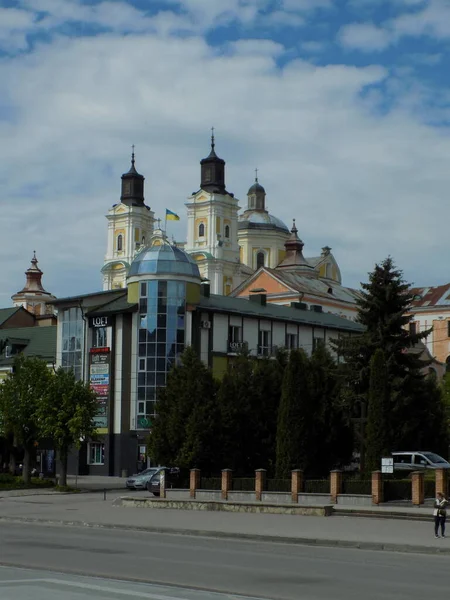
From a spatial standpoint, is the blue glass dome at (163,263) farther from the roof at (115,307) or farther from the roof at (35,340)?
the roof at (35,340)

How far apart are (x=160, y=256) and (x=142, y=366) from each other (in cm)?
726

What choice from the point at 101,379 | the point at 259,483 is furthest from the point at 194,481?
the point at 101,379

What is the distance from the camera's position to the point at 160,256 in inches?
2672

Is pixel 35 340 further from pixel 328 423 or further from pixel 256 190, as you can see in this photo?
pixel 256 190

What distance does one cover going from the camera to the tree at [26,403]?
5384cm

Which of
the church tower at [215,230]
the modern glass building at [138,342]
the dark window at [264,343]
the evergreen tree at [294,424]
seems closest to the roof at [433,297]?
the church tower at [215,230]

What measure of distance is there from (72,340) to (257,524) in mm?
42554

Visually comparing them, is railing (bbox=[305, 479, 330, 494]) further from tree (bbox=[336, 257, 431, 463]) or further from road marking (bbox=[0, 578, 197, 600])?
road marking (bbox=[0, 578, 197, 600])

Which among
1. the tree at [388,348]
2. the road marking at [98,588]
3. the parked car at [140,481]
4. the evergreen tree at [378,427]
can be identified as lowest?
the parked car at [140,481]

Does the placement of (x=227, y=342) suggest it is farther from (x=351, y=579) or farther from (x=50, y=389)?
(x=351, y=579)

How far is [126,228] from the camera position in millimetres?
145250

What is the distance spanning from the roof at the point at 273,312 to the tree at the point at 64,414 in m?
16.8

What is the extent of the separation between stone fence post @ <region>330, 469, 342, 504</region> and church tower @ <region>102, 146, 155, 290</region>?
4221 inches

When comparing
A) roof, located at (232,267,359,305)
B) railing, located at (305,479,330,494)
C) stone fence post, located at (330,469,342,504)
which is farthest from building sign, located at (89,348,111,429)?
roof, located at (232,267,359,305)
